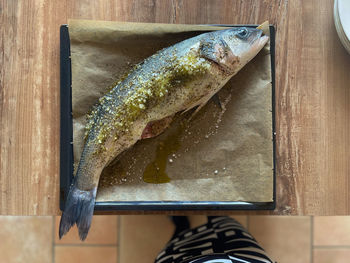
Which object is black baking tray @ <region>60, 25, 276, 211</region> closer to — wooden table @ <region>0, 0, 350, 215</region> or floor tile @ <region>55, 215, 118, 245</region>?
wooden table @ <region>0, 0, 350, 215</region>

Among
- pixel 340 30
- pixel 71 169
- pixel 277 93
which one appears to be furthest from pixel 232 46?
pixel 71 169

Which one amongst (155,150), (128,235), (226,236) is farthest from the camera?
(128,235)

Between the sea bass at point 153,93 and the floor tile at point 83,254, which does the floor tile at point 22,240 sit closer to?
the floor tile at point 83,254

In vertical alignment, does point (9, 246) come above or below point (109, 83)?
below

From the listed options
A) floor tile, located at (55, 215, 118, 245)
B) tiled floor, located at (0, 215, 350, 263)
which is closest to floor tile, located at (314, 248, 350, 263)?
tiled floor, located at (0, 215, 350, 263)

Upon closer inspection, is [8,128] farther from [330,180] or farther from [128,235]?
[330,180]

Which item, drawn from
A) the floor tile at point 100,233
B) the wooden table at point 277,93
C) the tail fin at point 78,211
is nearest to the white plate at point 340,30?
the wooden table at point 277,93

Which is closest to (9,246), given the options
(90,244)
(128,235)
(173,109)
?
(90,244)
